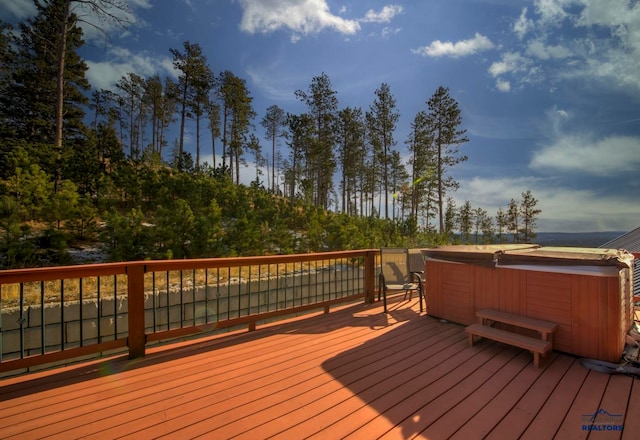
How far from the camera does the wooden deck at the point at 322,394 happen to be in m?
1.55

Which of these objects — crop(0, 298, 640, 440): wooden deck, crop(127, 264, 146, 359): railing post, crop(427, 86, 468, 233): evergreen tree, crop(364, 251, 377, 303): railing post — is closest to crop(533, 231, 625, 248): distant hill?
crop(427, 86, 468, 233): evergreen tree

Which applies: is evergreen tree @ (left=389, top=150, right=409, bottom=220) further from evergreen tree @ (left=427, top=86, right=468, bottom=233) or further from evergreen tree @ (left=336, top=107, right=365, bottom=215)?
evergreen tree @ (left=427, top=86, right=468, bottom=233)

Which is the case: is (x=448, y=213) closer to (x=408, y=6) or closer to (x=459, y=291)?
(x=408, y=6)

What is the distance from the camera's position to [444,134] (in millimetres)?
17391

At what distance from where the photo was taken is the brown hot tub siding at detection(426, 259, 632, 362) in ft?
7.36

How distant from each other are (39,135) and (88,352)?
20.7 meters

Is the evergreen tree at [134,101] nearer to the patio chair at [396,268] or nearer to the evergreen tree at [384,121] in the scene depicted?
the evergreen tree at [384,121]

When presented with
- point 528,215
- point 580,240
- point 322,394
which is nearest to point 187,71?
point 322,394

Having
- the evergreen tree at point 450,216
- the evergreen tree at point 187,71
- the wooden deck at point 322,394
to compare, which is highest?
the evergreen tree at point 187,71

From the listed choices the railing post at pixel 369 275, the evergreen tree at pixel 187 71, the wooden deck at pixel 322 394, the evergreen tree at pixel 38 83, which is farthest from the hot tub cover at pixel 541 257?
the evergreen tree at pixel 38 83

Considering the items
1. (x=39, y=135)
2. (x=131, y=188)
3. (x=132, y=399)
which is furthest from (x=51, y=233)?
(x=39, y=135)

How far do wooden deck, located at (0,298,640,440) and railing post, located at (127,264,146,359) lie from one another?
0.42ft

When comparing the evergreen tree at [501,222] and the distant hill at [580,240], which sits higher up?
the evergreen tree at [501,222]

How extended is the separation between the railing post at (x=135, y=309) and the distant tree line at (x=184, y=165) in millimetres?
3942
